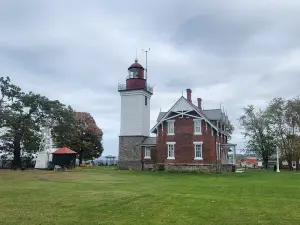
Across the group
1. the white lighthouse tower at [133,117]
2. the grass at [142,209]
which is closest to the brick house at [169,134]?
the white lighthouse tower at [133,117]

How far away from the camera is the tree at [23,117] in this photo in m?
40.6

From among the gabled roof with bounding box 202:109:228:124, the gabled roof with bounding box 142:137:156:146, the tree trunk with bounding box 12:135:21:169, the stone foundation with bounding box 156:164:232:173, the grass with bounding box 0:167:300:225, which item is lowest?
the grass with bounding box 0:167:300:225

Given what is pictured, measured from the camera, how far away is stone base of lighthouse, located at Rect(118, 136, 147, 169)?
4503 cm

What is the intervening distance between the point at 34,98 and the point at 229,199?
110 ft

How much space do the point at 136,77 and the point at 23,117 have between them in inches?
596

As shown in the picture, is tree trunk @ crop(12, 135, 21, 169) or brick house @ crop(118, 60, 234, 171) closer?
brick house @ crop(118, 60, 234, 171)

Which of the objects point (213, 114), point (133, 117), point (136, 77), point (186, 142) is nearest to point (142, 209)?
point (186, 142)

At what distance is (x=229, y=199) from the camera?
14648mm

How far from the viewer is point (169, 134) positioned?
4219 centimetres

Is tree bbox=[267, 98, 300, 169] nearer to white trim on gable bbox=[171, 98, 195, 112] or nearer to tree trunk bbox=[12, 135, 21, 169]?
white trim on gable bbox=[171, 98, 195, 112]

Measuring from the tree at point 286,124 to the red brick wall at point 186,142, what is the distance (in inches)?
799

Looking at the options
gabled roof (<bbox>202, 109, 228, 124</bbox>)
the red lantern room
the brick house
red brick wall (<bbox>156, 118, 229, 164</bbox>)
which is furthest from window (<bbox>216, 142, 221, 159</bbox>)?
the red lantern room

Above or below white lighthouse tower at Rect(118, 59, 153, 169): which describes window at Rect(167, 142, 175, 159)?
below

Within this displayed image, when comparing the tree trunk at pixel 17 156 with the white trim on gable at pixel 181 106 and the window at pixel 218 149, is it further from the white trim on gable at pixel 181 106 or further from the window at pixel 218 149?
the window at pixel 218 149
